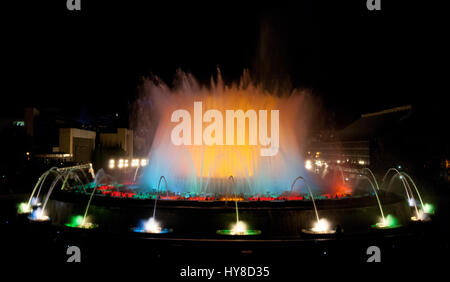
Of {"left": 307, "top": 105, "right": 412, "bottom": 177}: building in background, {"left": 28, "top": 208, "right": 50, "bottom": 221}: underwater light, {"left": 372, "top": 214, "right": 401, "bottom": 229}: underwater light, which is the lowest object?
{"left": 372, "top": 214, "right": 401, "bottom": 229}: underwater light

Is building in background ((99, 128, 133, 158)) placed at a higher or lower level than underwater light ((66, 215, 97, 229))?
higher

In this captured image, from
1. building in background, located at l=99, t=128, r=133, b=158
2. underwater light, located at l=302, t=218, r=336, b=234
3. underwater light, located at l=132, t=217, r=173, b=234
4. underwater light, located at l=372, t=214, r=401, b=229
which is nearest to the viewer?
underwater light, located at l=132, t=217, r=173, b=234

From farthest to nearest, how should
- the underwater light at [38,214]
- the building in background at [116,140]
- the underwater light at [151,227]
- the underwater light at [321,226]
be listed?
the building in background at [116,140], the underwater light at [38,214], the underwater light at [321,226], the underwater light at [151,227]

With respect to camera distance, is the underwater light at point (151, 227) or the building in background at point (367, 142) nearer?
the underwater light at point (151, 227)

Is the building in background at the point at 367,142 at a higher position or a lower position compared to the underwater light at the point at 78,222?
higher

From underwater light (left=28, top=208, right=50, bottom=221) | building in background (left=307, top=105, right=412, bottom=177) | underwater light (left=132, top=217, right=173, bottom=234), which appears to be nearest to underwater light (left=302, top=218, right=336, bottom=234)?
underwater light (left=132, top=217, right=173, bottom=234)

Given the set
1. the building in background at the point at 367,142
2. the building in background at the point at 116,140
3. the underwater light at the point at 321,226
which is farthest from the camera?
the building in background at the point at 116,140

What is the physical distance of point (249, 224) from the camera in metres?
9.90

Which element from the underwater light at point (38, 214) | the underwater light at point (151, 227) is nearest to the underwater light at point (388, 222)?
the underwater light at point (151, 227)

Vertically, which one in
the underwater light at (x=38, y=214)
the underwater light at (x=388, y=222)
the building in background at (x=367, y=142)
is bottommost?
the underwater light at (x=388, y=222)

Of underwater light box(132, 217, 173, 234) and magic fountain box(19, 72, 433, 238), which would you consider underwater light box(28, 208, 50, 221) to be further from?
underwater light box(132, 217, 173, 234)

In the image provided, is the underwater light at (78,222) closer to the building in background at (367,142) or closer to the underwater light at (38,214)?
the underwater light at (38,214)

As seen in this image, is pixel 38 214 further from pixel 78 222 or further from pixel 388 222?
pixel 388 222
